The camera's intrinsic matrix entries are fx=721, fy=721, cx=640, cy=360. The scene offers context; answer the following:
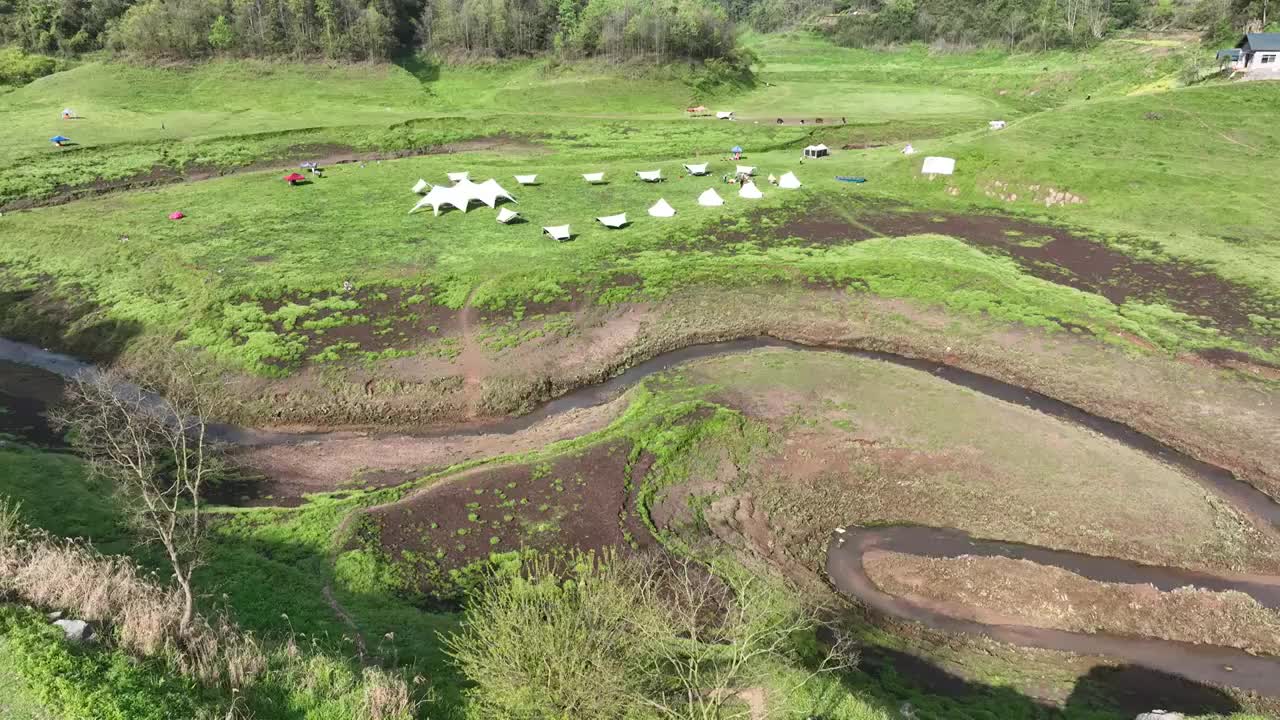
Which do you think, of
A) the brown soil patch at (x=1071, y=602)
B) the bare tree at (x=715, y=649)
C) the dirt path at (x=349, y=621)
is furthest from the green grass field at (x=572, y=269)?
the brown soil patch at (x=1071, y=602)

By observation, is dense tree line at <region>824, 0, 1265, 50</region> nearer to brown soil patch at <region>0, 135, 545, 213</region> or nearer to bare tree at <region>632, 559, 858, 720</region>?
brown soil patch at <region>0, 135, 545, 213</region>

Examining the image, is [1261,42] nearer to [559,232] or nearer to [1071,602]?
[559,232]

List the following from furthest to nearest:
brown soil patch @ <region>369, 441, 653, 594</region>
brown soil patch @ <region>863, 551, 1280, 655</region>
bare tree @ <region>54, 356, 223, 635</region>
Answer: brown soil patch @ <region>369, 441, 653, 594</region> → bare tree @ <region>54, 356, 223, 635</region> → brown soil patch @ <region>863, 551, 1280, 655</region>

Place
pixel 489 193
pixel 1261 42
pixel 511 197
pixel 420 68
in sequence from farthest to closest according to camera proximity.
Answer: pixel 420 68 < pixel 1261 42 < pixel 511 197 < pixel 489 193

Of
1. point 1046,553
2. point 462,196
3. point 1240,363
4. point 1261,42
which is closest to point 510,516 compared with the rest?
point 1046,553

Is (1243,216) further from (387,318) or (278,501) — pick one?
(278,501)

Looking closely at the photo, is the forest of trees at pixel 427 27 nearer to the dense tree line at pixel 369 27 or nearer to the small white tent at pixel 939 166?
the dense tree line at pixel 369 27

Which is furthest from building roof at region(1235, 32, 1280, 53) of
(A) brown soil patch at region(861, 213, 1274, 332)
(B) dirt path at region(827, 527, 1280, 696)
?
(B) dirt path at region(827, 527, 1280, 696)
